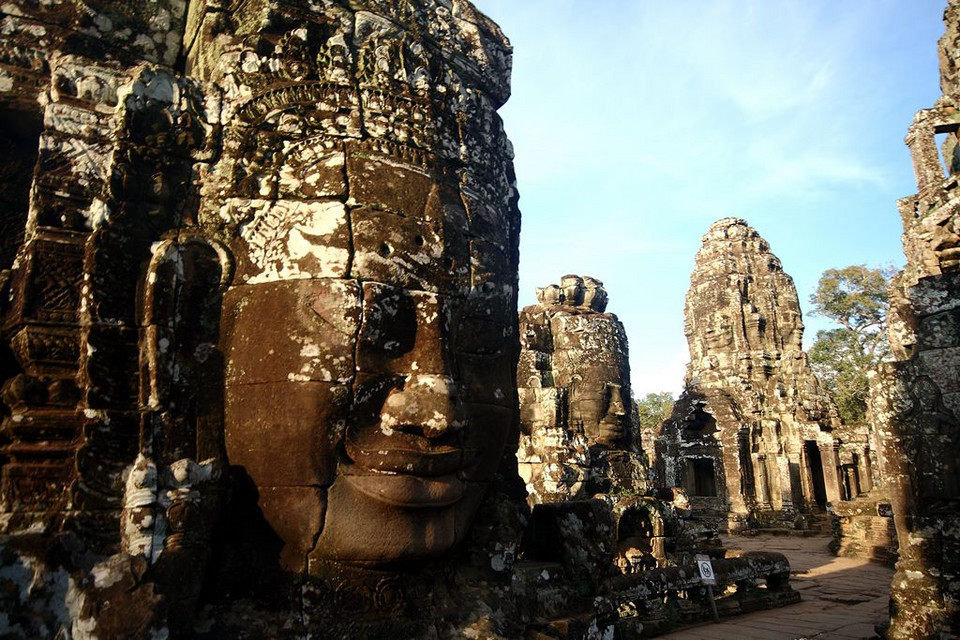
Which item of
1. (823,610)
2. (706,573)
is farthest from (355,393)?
(823,610)

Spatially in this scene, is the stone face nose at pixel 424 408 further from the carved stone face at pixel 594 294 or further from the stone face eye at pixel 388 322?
the carved stone face at pixel 594 294

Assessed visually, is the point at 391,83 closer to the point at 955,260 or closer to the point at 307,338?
the point at 307,338

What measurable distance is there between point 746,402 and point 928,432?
20.4m

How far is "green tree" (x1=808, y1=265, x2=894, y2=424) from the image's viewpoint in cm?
3597

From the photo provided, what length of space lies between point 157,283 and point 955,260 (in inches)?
251

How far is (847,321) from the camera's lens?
3784cm

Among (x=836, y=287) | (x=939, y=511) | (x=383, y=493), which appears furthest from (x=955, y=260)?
(x=836, y=287)

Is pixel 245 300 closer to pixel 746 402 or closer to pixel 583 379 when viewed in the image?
pixel 583 379

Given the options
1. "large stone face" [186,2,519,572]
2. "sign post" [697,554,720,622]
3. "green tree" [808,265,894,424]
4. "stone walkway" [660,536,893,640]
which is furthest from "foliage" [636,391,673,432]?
"large stone face" [186,2,519,572]

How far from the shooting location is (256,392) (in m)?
2.37

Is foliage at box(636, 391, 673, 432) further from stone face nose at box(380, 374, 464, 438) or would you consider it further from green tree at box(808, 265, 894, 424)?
stone face nose at box(380, 374, 464, 438)

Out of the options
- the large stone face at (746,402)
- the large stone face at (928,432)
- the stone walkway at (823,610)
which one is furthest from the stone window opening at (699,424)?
the large stone face at (928,432)

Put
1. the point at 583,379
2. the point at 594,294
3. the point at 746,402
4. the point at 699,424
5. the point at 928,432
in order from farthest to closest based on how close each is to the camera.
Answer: the point at 699,424 → the point at 746,402 → the point at 594,294 → the point at 583,379 → the point at 928,432

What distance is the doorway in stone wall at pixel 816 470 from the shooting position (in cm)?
2400
